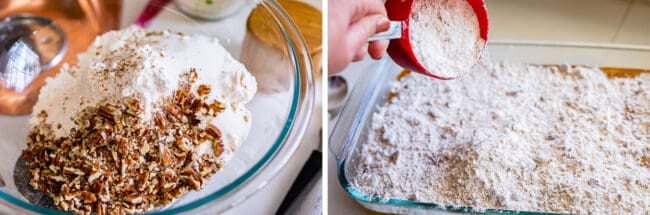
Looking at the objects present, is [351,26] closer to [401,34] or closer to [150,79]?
[401,34]

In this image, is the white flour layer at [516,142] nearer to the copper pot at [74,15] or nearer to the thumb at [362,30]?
the thumb at [362,30]

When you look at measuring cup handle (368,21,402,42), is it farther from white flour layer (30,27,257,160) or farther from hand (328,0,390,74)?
white flour layer (30,27,257,160)

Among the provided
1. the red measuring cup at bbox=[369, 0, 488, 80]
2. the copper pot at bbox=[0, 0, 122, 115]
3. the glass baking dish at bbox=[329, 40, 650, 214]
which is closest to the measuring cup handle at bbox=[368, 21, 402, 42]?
the red measuring cup at bbox=[369, 0, 488, 80]

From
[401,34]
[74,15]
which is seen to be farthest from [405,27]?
[74,15]

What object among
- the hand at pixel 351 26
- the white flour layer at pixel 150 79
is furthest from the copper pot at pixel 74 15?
the hand at pixel 351 26

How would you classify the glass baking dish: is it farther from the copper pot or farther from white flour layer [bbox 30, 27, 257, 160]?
the copper pot

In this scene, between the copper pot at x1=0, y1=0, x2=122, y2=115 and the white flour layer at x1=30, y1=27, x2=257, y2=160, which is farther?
the copper pot at x1=0, y1=0, x2=122, y2=115

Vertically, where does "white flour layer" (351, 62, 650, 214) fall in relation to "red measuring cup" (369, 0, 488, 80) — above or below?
below
